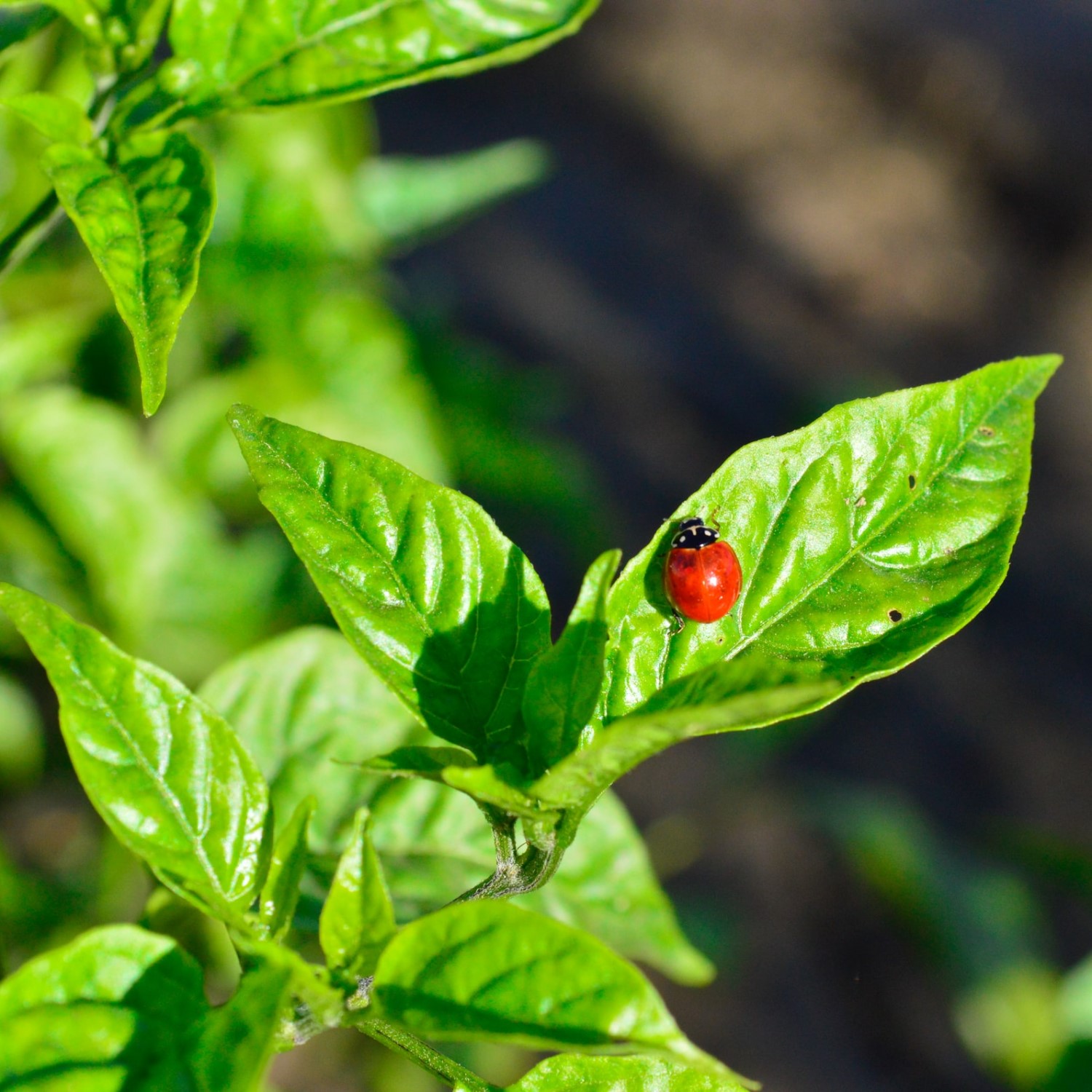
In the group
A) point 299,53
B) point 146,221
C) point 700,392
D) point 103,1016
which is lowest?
point 700,392

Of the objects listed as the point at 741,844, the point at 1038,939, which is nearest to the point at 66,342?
the point at 741,844

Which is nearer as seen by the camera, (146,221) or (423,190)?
(146,221)

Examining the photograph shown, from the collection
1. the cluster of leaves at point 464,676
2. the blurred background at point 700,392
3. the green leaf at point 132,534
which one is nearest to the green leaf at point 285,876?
the cluster of leaves at point 464,676

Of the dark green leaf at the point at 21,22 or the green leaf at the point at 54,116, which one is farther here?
the dark green leaf at the point at 21,22

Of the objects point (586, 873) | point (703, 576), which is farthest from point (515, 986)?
point (586, 873)

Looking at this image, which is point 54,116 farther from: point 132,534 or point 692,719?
point 132,534

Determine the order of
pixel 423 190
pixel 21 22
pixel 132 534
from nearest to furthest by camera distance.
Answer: pixel 21 22 → pixel 132 534 → pixel 423 190

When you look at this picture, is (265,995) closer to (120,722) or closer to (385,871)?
(120,722)

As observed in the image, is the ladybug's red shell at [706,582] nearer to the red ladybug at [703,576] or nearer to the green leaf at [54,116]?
the red ladybug at [703,576]

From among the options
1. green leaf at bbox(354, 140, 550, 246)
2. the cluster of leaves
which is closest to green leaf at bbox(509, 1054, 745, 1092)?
the cluster of leaves
